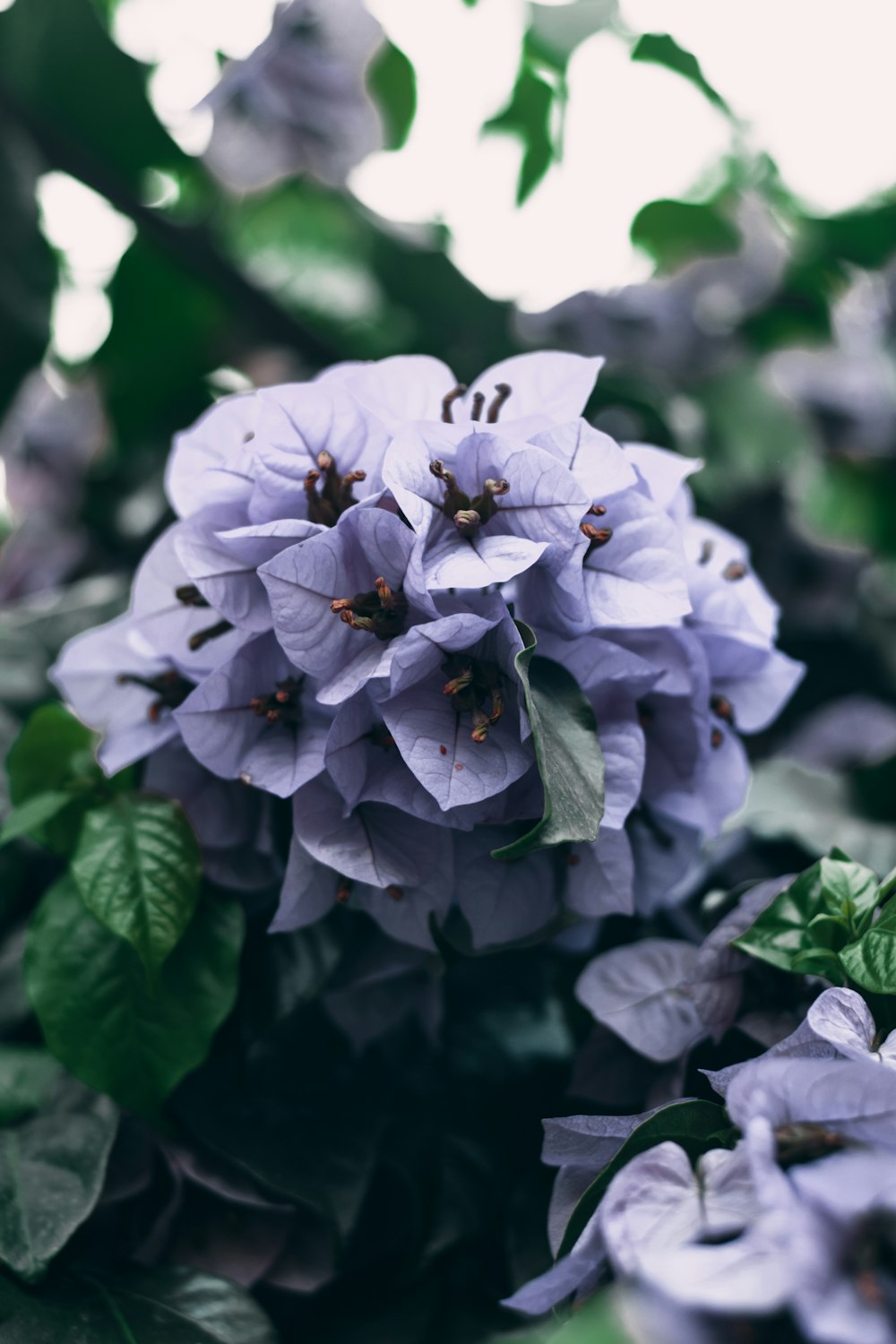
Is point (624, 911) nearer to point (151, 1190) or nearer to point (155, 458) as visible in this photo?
point (151, 1190)

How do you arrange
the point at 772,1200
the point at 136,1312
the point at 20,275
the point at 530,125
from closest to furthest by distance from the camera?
1. the point at 772,1200
2. the point at 136,1312
3. the point at 20,275
4. the point at 530,125

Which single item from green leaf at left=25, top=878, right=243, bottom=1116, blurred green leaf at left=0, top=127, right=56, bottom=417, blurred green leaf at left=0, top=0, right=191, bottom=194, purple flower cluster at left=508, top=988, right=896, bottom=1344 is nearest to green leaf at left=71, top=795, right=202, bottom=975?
green leaf at left=25, top=878, right=243, bottom=1116

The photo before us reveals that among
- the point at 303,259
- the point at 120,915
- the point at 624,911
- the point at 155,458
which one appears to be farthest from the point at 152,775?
the point at 303,259

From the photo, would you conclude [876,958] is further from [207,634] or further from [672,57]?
[672,57]

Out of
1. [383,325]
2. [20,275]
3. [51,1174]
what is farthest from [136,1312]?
[383,325]

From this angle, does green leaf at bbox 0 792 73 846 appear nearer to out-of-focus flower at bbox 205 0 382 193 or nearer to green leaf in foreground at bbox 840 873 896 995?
green leaf in foreground at bbox 840 873 896 995

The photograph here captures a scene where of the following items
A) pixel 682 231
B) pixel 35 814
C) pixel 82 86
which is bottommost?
pixel 682 231
